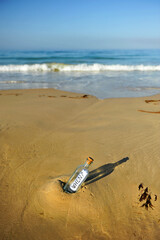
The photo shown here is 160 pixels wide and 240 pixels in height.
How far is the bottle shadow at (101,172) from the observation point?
1946 mm

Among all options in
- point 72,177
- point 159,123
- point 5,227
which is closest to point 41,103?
point 159,123

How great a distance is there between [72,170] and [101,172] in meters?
0.32

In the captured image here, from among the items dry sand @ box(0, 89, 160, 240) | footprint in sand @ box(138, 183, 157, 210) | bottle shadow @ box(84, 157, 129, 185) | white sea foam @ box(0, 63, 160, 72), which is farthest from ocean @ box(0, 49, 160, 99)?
footprint in sand @ box(138, 183, 157, 210)

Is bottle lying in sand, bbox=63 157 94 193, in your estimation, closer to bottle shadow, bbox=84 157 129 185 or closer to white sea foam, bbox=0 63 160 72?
bottle shadow, bbox=84 157 129 185

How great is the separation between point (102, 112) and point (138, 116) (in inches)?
30.5

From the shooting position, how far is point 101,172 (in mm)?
2080

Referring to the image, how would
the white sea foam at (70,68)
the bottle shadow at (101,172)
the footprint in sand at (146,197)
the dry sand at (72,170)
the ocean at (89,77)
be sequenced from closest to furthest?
the dry sand at (72,170), the footprint in sand at (146,197), the bottle shadow at (101,172), the ocean at (89,77), the white sea foam at (70,68)

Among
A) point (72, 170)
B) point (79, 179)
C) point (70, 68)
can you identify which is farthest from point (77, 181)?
point (70, 68)

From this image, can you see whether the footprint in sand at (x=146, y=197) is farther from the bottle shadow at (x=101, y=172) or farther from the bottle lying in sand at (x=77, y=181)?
the bottle lying in sand at (x=77, y=181)

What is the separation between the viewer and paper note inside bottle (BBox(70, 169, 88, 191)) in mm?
1609

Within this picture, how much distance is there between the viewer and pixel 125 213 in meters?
1.66

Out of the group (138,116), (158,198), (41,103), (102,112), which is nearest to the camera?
(158,198)

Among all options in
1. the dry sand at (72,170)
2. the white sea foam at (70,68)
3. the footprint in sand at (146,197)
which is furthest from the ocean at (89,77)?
the footprint in sand at (146,197)

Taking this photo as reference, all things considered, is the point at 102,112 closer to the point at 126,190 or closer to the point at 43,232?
the point at 126,190
